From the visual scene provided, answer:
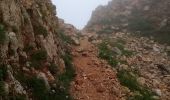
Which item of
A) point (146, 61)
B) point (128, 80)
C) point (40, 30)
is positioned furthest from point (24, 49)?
point (146, 61)

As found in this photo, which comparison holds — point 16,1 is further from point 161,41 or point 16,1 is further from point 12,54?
point 161,41

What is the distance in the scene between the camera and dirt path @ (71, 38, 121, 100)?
18.9 meters

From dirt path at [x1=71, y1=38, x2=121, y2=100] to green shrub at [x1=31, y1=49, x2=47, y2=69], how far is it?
2.10 metres

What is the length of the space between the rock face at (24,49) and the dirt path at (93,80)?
4.22 ft

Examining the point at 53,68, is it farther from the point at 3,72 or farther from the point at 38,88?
the point at 3,72

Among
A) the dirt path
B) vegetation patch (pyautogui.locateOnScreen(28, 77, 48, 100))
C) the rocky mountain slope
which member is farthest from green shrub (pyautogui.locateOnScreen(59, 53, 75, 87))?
→ the rocky mountain slope

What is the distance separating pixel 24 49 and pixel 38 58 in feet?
2.75

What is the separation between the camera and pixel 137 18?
46781mm

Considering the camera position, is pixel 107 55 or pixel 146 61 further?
pixel 146 61

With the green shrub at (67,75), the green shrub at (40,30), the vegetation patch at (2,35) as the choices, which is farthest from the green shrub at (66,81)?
the vegetation patch at (2,35)

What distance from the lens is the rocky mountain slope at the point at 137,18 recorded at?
4003 centimetres

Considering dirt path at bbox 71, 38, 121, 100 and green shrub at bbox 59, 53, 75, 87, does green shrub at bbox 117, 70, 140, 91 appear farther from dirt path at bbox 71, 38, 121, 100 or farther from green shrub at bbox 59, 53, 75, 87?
green shrub at bbox 59, 53, 75, 87

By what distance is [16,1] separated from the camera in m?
17.1

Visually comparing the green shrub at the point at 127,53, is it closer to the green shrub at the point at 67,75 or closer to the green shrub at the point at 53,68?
the green shrub at the point at 67,75
